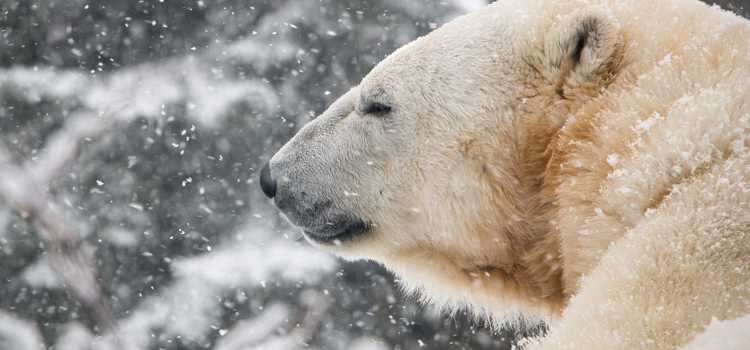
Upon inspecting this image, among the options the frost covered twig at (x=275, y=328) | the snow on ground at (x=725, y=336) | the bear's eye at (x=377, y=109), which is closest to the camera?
the snow on ground at (x=725, y=336)

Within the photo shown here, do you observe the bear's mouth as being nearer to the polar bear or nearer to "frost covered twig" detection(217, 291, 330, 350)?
the polar bear

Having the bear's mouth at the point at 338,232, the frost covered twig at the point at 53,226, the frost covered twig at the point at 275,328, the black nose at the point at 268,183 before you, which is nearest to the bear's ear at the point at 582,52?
the bear's mouth at the point at 338,232

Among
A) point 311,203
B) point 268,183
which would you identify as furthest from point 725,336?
point 268,183

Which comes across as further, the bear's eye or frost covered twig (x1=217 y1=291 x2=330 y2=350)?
frost covered twig (x1=217 y1=291 x2=330 y2=350)

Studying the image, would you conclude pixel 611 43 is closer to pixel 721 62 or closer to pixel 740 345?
pixel 721 62

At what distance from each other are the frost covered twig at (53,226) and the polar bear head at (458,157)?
3.26 metres

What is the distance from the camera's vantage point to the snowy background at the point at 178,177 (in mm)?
4277

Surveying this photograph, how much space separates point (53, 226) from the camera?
4.42 m

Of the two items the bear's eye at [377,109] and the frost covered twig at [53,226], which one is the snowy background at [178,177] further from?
the bear's eye at [377,109]

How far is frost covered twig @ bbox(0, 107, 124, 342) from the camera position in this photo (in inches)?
169

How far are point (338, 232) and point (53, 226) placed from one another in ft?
12.0

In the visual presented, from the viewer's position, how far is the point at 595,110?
1267 millimetres

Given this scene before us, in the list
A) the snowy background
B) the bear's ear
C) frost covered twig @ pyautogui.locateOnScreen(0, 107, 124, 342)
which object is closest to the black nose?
the bear's ear

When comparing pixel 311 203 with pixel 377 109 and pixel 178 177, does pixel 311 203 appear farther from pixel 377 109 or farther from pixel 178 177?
pixel 178 177
